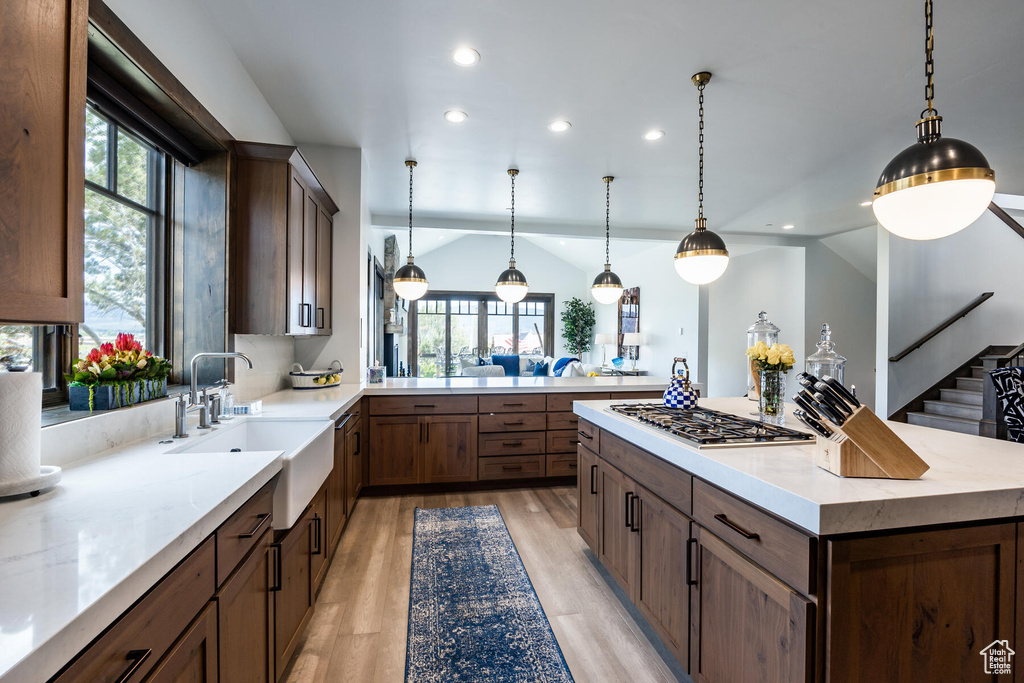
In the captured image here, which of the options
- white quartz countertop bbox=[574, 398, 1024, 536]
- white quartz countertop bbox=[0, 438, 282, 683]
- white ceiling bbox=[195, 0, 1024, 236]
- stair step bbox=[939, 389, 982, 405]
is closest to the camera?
white quartz countertop bbox=[0, 438, 282, 683]

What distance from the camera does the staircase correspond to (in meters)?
4.73

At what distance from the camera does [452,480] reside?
12.3ft

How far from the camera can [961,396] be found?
5.14 meters

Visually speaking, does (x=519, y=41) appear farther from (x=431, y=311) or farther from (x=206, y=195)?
(x=431, y=311)

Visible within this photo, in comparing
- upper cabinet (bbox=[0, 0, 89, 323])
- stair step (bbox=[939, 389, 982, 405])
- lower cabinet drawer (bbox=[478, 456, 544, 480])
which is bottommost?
lower cabinet drawer (bbox=[478, 456, 544, 480])

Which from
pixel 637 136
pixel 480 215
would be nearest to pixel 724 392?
pixel 480 215

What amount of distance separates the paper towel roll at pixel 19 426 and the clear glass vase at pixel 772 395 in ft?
7.69

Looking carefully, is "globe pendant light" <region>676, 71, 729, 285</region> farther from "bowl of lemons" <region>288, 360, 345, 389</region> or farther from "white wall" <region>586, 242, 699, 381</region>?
"white wall" <region>586, 242, 699, 381</region>

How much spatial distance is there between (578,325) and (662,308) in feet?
9.64

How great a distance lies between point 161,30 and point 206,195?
762 mm

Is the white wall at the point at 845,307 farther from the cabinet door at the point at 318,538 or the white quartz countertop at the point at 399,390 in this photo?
the cabinet door at the point at 318,538

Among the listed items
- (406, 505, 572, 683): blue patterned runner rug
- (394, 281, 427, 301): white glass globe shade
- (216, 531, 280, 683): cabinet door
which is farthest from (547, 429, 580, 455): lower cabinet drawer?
(216, 531, 280, 683): cabinet door

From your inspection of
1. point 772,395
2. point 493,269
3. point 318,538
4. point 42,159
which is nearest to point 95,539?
point 42,159

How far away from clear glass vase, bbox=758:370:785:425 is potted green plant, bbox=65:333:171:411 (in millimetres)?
2422
